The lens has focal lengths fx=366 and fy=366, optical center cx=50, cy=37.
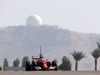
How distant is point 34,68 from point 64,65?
61296 millimetres

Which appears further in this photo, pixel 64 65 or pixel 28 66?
pixel 64 65

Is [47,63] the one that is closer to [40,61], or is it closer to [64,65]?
[40,61]

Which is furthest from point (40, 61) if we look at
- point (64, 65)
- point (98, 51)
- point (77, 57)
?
point (64, 65)

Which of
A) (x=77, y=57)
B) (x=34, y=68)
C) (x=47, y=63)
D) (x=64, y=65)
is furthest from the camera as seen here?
(x=64, y=65)

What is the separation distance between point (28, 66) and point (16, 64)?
275 ft

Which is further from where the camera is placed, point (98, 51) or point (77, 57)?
point (77, 57)

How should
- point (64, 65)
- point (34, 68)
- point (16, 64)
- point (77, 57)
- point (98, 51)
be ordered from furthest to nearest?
point (16, 64) < point (64, 65) < point (77, 57) < point (98, 51) < point (34, 68)

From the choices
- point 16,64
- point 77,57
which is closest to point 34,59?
point 77,57

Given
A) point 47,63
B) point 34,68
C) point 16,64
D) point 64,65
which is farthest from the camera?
point 16,64

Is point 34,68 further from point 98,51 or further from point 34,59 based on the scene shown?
point 98,51

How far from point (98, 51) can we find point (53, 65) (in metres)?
34.6

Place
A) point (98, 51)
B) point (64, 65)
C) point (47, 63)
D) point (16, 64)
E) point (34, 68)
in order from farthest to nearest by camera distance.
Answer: point (16, 64) → point (64, 65) → point (98, 51) → point (47, 63) → point (34, 68)

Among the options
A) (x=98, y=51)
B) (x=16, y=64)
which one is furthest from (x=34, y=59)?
(x=16, y=64)

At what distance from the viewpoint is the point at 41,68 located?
174 feet
